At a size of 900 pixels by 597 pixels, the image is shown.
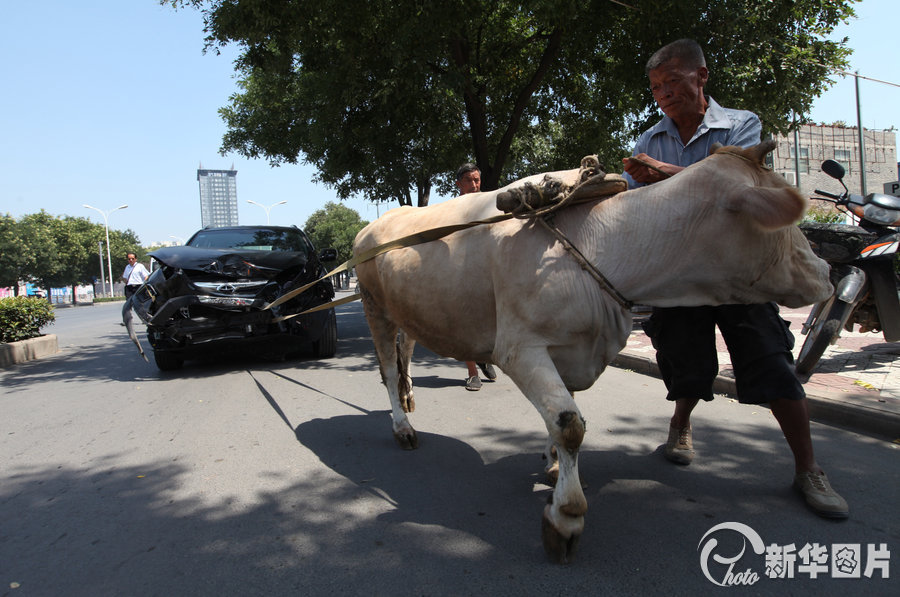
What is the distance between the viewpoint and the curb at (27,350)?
28.8 feet

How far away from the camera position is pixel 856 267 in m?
4.64

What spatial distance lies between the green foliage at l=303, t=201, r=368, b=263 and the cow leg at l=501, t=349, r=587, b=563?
4513cm

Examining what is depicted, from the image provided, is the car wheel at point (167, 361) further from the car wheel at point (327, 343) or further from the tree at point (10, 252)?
the tree at point (10, 252)

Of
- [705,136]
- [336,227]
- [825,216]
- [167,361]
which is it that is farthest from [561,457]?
[336,227]

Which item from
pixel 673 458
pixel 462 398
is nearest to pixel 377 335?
pixel 462 398

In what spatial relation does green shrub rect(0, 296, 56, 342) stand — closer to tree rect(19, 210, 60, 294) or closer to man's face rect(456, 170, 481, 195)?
man's face rect(456, 170, 481, 195)

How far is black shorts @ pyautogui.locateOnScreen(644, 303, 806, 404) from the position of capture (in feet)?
8.42

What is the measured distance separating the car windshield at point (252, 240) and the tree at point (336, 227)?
126 ft

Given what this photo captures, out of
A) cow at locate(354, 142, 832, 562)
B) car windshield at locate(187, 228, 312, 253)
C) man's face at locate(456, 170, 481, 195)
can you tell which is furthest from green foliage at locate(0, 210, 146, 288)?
cow at locate(354, 142, 832, 562)

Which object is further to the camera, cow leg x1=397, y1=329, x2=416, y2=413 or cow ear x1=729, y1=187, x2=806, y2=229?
cow leg x1=397, y1=329, x2=416, y2=413

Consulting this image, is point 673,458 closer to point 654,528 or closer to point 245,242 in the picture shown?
point 654,528

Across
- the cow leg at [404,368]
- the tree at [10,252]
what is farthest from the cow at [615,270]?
the tree at [10,252]

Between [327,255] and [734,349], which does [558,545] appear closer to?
A: [734,349]

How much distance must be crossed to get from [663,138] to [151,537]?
3286mm
